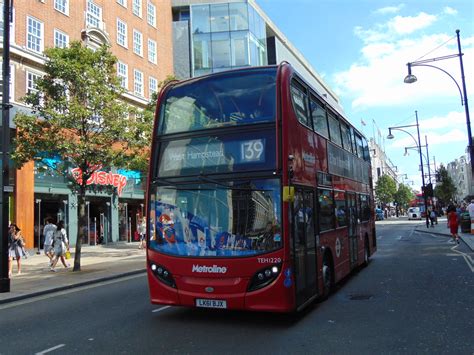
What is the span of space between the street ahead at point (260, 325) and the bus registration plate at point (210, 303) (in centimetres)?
34

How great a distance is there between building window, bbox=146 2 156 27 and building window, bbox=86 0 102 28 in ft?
20.9

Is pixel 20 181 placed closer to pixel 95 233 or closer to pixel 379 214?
pixel 95 233

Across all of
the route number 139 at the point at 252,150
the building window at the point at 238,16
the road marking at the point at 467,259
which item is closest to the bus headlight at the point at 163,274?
the route number 139 at the point at 252,150

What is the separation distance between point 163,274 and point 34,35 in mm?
21086

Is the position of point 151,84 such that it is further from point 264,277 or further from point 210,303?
point 264,277

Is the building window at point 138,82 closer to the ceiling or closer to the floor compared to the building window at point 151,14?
closer to the floor

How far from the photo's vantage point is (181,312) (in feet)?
26.0

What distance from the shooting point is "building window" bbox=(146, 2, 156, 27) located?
115 feet

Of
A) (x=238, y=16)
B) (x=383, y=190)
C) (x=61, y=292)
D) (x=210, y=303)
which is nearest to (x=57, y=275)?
(x=61, y=292)

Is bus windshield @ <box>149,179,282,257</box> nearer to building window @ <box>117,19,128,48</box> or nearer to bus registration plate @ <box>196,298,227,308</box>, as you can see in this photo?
bus registration plate @ <box>196,298,227,308</box>

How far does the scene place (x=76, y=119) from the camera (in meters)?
14.6

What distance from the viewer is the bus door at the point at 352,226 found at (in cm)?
1109

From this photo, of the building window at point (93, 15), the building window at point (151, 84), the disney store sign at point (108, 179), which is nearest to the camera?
the disney store sign at point (108, 179)

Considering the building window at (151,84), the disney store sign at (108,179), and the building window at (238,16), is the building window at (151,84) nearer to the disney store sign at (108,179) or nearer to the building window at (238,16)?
the disney store sign at (108,179)
